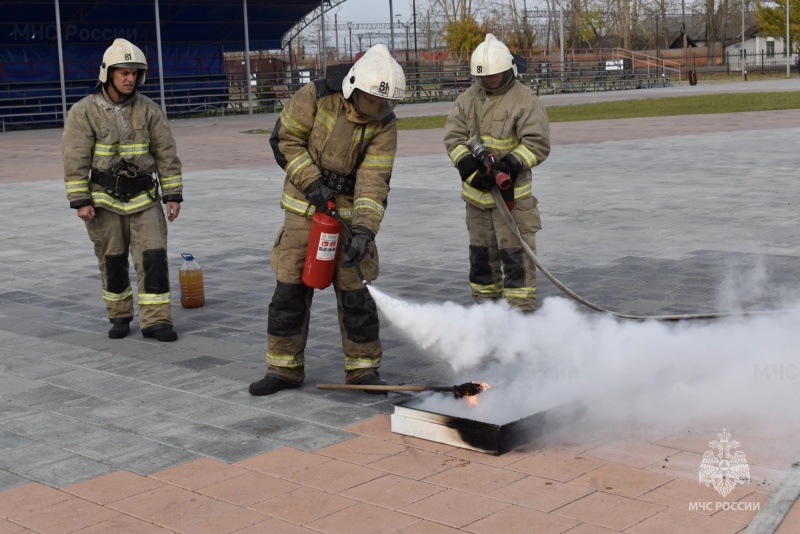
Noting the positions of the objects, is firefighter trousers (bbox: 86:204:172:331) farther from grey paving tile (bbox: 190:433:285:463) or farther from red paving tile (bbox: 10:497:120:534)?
red paving tile (bbox: 10:497:120:534)

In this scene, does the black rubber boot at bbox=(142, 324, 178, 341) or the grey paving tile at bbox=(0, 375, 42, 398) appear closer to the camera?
the grey paving tile at bbox=(0, 375, 42, 398)

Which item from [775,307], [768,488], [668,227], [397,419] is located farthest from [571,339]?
[668,227]

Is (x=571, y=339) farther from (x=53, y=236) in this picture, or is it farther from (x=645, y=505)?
(x=53, y=236)

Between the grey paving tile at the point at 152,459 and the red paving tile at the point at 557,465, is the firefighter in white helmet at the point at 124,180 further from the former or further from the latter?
the red paving tile at the point at 557,465

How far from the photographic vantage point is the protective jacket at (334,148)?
5.34 meters

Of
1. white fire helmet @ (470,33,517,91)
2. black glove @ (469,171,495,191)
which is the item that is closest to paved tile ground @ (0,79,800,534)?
black glove @ (469,171,495,191)

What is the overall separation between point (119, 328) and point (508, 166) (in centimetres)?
278

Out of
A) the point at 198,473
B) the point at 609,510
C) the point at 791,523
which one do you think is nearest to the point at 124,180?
the point at 198,473

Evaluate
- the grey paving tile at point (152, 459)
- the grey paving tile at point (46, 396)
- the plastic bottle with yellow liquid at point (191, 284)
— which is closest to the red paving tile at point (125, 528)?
the grey paving tile at point (152, 459)

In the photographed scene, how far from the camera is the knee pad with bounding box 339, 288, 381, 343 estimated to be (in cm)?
559

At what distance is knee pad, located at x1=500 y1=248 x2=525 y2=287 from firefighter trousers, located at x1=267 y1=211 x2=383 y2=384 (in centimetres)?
113

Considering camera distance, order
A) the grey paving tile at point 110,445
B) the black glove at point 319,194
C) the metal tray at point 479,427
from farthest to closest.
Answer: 1. the black glove at point 319,194
2. the grey paving tile at point 110,445
3. the metal tray at point 479,427

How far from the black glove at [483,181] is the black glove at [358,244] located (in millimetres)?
1190

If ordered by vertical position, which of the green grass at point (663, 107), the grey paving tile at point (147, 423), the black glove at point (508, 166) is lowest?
the grey paving tile at point (147, 423)
